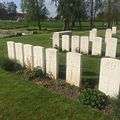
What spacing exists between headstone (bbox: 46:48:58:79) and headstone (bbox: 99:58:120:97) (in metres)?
2.16

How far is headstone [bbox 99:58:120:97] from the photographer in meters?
8.68

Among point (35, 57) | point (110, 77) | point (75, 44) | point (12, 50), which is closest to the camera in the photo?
point (110, 77)

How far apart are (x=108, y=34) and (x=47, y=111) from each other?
44.4 ft

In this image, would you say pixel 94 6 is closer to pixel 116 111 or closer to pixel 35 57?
pixel 35 57

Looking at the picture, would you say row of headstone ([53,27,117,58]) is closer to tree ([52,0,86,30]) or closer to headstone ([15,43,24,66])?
headstone ([15,43,24,66])

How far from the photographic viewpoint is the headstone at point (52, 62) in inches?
427

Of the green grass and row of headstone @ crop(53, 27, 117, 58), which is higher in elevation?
row of headstone @ crop(53, 27, 117, 58)

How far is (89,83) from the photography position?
1033cm

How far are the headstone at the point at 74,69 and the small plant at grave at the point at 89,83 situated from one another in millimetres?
302

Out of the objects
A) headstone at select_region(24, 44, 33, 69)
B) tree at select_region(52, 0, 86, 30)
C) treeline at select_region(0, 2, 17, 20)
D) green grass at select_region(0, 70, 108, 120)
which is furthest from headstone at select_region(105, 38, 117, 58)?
treeline at select_region(0, 2, 17, 20)

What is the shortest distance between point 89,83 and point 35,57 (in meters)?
2.64

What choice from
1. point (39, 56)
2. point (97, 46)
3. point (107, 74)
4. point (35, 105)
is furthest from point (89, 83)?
point (97, 46)

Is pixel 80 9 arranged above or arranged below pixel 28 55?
above

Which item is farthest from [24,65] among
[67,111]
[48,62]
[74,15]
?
[74,15]
